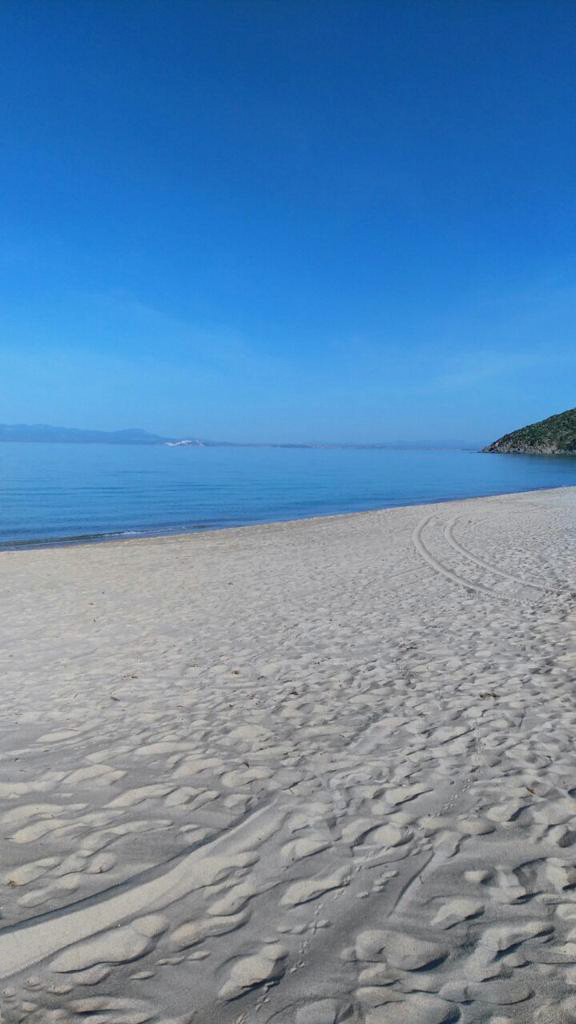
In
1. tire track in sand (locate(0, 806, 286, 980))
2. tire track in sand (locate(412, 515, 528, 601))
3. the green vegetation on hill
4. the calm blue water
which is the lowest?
tire track in sand (locate(0, 806, 286, 980))

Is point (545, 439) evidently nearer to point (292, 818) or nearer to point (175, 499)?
point (175, 499)

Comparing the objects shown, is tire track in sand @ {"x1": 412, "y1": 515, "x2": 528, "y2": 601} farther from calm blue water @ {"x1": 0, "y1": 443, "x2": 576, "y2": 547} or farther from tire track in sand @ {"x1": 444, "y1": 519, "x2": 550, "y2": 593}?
calm blue water @ {"x1": 0, "y1": 443, "x2": 576, "y2": 547}

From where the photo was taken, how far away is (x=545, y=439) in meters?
163

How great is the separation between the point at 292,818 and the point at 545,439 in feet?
579

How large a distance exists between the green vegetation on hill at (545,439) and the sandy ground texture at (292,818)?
160m

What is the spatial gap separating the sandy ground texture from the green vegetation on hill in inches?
6286

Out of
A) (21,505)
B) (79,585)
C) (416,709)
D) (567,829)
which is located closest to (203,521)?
(21,505)

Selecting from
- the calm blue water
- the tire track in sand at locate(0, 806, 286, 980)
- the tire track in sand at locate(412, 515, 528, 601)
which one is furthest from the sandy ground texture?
the calm blue water

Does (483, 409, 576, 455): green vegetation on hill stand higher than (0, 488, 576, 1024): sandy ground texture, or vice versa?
(483, 409, 576, 455): green vegetation on hill

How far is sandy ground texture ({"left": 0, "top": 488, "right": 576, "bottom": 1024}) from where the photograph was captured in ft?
10.3

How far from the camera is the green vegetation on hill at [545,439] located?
15400cm

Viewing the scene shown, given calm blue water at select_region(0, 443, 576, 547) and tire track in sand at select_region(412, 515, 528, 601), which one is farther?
calm blue water at select_region(0, 443, 576, 547)

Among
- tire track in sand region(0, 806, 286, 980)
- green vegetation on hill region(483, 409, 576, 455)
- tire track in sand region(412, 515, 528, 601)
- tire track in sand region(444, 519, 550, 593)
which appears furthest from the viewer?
green vegetation on hill region(483, 409, 576, 455)

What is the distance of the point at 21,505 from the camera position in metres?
35.5
